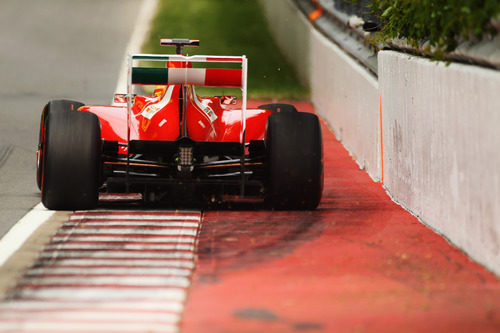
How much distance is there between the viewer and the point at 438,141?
A: 960cm

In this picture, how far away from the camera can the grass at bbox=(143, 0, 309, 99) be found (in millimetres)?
27938

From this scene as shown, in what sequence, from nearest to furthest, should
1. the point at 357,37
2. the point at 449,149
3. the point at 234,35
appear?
the point at 449,149 < the point at 357,37 < the point at 234,35

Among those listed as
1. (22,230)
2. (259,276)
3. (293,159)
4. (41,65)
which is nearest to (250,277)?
(259,276)

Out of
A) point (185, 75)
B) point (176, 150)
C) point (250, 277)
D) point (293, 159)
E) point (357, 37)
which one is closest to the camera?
point (250, 277)

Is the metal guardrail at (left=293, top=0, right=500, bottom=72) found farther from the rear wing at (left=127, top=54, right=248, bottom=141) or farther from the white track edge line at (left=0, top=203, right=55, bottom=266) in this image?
the white track edge line at (left=0, top=203, right=55, bottom=266)

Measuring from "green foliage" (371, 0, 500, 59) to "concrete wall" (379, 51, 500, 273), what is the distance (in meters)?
0.21

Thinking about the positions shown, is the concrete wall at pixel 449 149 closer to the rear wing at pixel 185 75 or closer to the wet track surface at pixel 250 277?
the wet track surface at pixel 250 277

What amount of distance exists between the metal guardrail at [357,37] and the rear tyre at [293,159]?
147 cm

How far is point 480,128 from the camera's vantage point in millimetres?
8062

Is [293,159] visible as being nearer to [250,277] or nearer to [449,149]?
[449,149]

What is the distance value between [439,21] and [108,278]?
3.96m

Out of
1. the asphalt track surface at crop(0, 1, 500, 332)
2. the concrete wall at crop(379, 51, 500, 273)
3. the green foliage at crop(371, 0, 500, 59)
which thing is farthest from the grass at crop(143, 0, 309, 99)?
the asphalt track surface at crop(0, 1, 500, 332)

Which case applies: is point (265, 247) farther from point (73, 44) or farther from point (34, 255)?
point (73, 44)

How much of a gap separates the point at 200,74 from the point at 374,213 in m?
2.16
